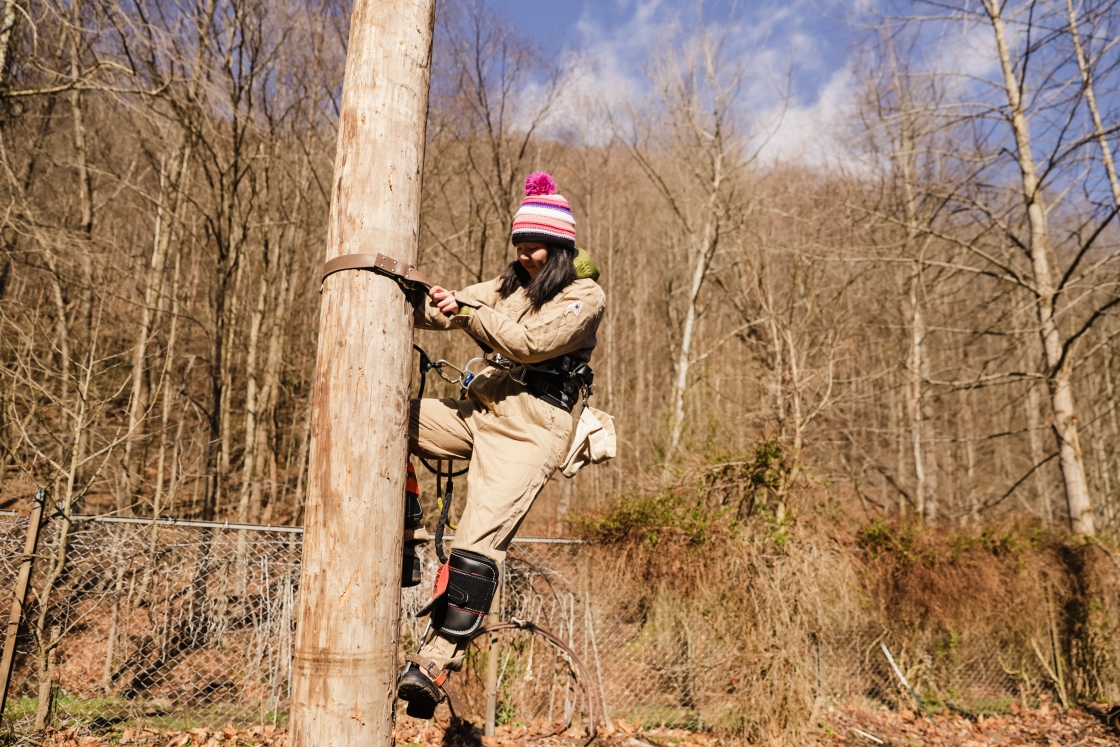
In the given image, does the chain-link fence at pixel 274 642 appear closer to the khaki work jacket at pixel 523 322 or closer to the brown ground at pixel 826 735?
the brown ground at pixel 826 735

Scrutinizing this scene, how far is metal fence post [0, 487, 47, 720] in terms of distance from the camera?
16.3 feet

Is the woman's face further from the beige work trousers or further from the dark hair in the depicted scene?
the beige work trousers

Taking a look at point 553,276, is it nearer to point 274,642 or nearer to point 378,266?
point 378,266

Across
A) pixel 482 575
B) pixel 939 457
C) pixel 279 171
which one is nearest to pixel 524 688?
pixel 482 575

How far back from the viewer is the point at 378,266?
2281 mm

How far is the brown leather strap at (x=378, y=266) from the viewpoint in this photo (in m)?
2.28

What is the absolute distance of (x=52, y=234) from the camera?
8.05 m

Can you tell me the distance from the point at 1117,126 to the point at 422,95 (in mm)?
9861

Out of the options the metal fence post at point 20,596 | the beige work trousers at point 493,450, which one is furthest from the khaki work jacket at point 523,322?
Result: the metal fence post at point 20,596

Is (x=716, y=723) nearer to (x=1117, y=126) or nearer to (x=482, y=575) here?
(x=482, y=575)

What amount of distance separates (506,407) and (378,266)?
1.17 metres

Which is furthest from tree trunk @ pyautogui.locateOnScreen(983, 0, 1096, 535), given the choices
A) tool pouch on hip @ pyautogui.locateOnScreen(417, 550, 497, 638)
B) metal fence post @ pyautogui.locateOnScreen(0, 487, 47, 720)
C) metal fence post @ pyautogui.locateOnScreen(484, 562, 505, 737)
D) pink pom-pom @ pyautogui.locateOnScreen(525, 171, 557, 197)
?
metal fence post @ pyautogui.locateOnScreen(0, 487, 47, 720)

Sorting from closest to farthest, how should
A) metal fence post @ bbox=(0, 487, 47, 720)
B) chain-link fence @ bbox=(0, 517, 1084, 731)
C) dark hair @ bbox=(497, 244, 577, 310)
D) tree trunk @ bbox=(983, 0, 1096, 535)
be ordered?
dark hair @ bbox=(497, 244, 577, 310) < metal fence post @ bbox=(0, 487, 47, 720) < chain-link fence @ bbox=(0, 517, 1084, 731) < tree trunk @ bbox=(983, 0, 1096, 535)

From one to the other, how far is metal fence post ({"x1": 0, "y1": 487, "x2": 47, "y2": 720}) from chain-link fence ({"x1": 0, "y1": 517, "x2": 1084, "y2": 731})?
1062 millimetres
